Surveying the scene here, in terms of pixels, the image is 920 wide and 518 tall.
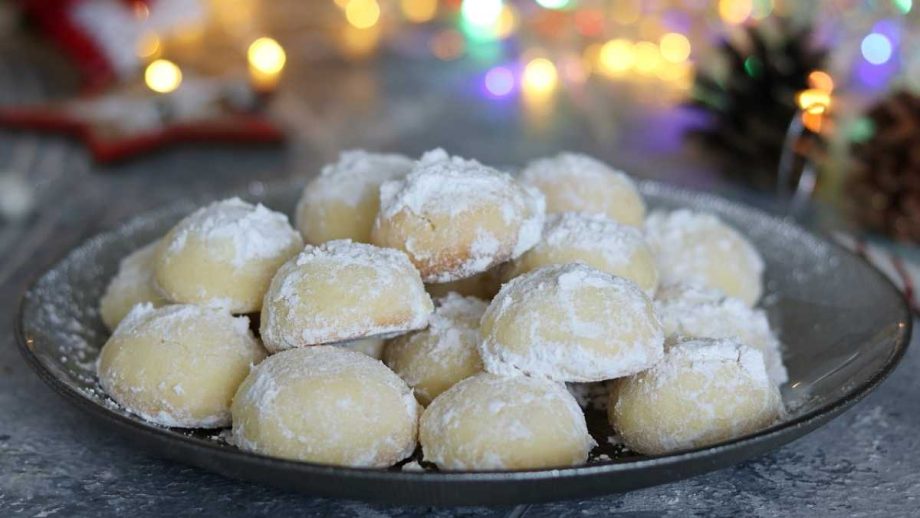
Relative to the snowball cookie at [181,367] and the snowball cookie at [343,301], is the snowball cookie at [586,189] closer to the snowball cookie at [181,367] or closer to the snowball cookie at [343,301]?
the snowball cookie at [343,301]

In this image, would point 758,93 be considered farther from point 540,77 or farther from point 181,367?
point 181,367

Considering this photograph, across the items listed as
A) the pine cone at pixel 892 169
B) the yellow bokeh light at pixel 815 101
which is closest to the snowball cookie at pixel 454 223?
the yellow bokeh light at pixel 815 101

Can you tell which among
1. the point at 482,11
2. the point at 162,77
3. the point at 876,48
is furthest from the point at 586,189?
the point at 482,11

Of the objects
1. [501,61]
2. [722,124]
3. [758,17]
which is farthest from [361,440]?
[501,61]

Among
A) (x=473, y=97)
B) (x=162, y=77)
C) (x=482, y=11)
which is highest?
(x=482, y=11)

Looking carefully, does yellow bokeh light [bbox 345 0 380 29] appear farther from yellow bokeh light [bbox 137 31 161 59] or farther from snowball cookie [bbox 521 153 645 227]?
snowball cookie [bbox 521 153 645 227]

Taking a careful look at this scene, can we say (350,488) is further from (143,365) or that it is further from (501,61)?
(501,61)
